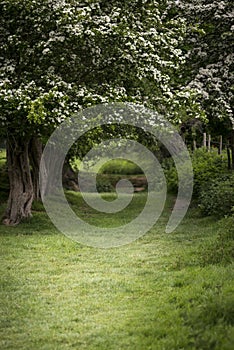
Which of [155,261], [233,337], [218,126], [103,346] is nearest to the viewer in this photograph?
[233,337]

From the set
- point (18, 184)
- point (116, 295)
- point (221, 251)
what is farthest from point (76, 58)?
point (116, 295)

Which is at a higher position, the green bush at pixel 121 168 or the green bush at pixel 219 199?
the green bush at pixel 121 168

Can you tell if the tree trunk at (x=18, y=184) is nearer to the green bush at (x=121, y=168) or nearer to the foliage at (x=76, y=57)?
the foliage at (x=76, y=57)

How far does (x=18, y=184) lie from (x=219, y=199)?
19.8 feet

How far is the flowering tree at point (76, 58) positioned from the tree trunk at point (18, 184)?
989 mm

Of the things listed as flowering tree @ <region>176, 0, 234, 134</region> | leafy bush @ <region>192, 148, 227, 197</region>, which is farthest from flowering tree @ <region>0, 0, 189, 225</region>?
leafy bush @ <region>192, 148, 227, 197</region>

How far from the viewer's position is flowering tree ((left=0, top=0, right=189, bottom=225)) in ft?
47.0

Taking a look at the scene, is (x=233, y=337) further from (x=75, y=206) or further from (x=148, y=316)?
(x=75, y=206)

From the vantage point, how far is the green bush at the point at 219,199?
55.4ft

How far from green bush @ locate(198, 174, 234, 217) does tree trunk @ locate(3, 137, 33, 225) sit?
5345 mm

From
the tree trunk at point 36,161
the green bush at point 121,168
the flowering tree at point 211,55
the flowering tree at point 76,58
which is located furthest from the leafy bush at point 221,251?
the green bush at point 121,168

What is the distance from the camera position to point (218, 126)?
898 inches

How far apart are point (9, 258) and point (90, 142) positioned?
5.97 metres

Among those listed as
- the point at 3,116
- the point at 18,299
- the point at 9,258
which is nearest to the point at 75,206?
the point at 3,116
